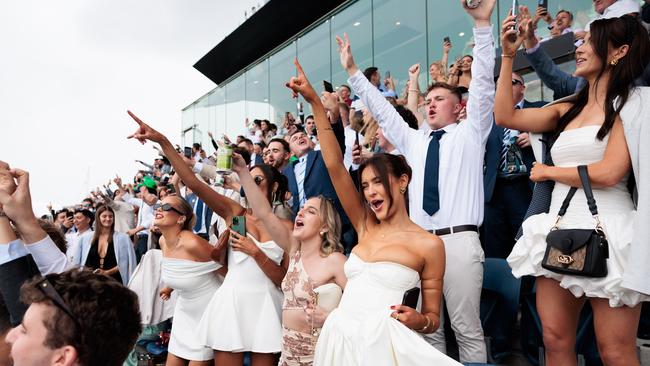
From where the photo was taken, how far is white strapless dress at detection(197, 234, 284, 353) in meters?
3.43

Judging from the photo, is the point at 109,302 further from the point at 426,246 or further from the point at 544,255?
the point at 544,255

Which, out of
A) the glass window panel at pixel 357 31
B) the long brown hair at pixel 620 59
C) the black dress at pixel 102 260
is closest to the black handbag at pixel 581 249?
the long brown hair at pixel 620 59

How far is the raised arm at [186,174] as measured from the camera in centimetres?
351

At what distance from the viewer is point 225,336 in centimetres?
343

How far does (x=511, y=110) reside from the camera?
252 centimetres

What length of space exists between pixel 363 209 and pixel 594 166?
4.11 feet

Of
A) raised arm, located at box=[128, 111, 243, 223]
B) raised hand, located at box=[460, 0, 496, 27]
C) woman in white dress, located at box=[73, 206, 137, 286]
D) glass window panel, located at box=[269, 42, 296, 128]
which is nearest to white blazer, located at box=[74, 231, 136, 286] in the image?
woman in white dress, located at box=[73, 206, 137, 286]

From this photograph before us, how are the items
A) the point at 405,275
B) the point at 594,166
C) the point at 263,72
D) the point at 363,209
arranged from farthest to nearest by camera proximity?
1. the point at 263,72
2. the point at 363,209
3. the point at 405,275
4. the point at 594,166

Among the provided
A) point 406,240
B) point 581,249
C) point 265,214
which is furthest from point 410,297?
point 265,214

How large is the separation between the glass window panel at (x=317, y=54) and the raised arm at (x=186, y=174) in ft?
27.7

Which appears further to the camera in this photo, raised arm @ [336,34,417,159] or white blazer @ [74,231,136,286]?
white blazer @ [74,231,136,286]

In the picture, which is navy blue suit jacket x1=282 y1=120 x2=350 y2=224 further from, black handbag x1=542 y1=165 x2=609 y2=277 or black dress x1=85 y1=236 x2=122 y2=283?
black dress x1=85 y1=236 x2=122 y2=283

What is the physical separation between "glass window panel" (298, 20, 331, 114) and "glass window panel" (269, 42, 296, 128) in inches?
24.1

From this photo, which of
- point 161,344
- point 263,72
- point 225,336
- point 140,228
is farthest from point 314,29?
point 225,336
